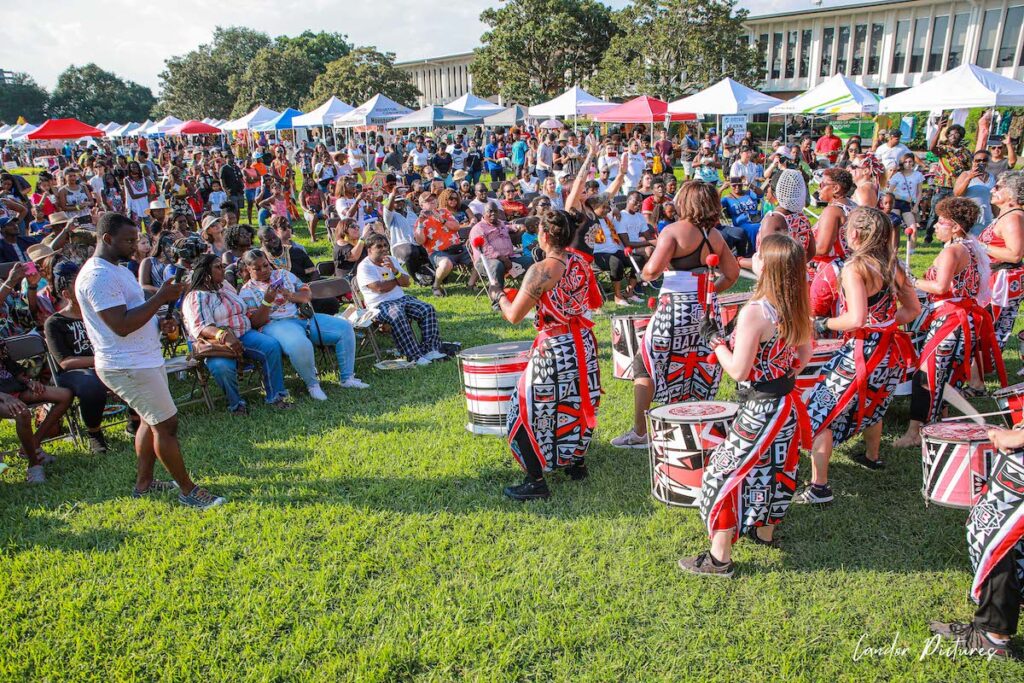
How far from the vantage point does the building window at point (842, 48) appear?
53.9 m

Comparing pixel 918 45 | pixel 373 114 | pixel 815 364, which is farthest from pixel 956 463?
pixel 918 45

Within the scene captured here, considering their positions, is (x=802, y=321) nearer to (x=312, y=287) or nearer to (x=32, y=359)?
(x=312, y=287)

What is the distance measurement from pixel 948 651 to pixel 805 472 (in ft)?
5.77

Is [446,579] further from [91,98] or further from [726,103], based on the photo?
[91,98]

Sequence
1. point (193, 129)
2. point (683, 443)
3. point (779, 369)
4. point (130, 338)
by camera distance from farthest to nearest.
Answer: point (193, 129) < point (130, 338) < point (683, 443) < point (779, 369)

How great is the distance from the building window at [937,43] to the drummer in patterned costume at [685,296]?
56578 millimetres

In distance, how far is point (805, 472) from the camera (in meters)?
4.75

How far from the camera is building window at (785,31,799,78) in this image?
56.8 meters

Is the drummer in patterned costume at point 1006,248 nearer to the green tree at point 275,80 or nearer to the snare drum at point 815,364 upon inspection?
the snare drum at point 815,364

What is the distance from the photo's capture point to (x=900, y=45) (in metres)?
51.1

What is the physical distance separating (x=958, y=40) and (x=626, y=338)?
56385mm

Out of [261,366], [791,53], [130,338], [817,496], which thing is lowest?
[817,496]

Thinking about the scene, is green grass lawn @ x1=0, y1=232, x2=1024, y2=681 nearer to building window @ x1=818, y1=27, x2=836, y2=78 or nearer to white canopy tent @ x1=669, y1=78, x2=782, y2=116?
white canopy tent @ x1=669, y1=78, x2=782, y2=116

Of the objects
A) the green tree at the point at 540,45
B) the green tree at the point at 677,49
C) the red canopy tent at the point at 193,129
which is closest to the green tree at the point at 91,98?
the green tree at the point at 540,45
